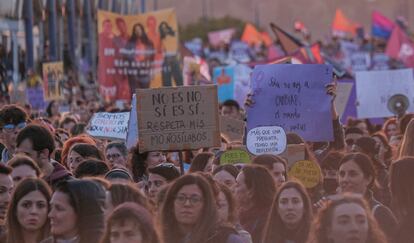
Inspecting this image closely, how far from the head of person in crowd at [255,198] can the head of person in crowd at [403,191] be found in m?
0.63

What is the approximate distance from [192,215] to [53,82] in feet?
45.3

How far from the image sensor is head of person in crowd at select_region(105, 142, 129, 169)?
29.6 ft

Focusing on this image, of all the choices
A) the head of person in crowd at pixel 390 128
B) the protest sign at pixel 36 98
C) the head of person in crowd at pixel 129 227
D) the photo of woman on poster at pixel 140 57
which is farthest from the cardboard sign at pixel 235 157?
the protest sign at pixel 36 98

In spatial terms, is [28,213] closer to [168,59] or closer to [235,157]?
[235,157]

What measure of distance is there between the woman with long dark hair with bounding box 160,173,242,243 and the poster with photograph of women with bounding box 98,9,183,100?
10.9 metres

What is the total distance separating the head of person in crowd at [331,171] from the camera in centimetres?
814

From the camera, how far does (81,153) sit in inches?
334

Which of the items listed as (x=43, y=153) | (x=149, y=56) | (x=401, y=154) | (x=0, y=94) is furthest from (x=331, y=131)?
(x=0, y=94)

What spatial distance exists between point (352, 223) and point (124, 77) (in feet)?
39.5

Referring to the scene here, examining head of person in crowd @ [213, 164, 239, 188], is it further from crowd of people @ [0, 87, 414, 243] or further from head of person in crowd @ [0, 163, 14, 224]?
head of person in crowd @ [0, 163, 14, 224]

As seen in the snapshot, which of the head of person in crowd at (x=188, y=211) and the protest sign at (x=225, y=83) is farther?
the protest sign at (x=225, y=83)

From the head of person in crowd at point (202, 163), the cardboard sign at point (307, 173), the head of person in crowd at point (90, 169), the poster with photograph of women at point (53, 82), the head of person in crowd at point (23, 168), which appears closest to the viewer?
the head of person in crowd at point (23, 168)

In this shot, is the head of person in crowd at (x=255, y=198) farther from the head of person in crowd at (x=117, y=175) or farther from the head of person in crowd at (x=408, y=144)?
the head of person in crowd at (x=408, y=144)

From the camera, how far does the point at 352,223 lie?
5535mm
